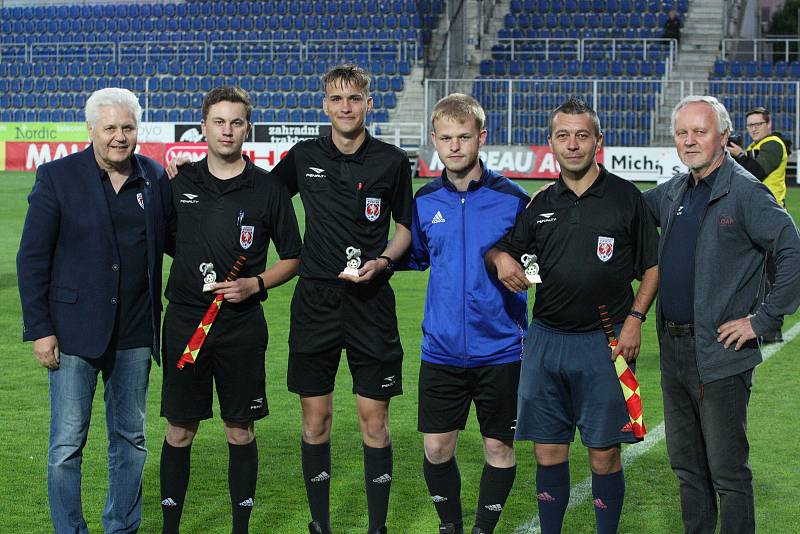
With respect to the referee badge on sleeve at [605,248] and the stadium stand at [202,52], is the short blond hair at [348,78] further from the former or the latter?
the stadium stand at [202,52]

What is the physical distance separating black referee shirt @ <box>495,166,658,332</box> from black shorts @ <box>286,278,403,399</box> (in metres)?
0.82

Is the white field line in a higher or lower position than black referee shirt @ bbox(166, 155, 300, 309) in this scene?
lower

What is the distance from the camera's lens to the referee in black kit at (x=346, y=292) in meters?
4.85

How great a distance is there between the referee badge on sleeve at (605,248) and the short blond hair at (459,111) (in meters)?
0.73

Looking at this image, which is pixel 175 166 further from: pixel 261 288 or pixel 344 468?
pixel 344 468

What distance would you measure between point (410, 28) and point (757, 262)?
26.9m

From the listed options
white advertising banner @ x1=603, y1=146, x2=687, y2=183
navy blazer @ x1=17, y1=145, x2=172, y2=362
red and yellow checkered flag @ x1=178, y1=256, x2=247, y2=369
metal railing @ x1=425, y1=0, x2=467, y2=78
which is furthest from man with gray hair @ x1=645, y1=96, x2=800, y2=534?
metal railing @ x1=425, y1=0, x2=467, y2=78

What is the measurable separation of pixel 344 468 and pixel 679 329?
2392mm

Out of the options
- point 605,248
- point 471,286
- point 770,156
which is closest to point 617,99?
point 770,156

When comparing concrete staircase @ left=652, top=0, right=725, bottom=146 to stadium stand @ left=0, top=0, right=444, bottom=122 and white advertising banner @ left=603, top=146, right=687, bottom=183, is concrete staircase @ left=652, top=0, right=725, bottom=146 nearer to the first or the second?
white advertising banner @ left=603, top=146, right=687, bottom=183

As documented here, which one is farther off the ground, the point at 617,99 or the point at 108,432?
the point at 617,99

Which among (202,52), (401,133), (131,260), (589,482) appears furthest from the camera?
(202,52)

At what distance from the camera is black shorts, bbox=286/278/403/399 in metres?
4.86

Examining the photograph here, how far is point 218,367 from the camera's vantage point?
4.67 m
